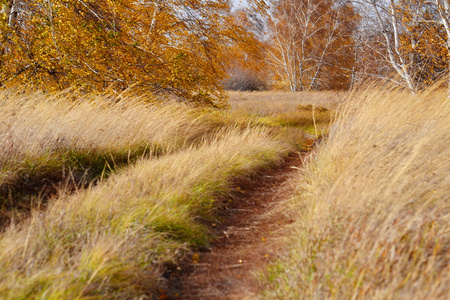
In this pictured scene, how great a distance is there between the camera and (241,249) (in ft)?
11.1

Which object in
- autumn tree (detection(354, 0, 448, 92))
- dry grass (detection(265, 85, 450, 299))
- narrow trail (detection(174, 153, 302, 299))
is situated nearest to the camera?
dry grass (detection(265, 85, 450, 299))

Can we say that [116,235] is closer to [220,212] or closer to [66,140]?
[220,212]

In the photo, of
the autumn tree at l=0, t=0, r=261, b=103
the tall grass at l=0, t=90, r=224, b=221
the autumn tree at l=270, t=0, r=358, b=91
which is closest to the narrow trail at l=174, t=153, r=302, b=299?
the tall grass at l=0, t=90, r=224, b=221

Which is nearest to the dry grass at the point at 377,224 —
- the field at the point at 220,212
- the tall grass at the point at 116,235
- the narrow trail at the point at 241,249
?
the field at the point at 220,212

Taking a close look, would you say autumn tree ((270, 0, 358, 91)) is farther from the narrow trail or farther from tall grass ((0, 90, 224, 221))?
the narrow trail

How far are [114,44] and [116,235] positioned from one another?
5010 millimetres

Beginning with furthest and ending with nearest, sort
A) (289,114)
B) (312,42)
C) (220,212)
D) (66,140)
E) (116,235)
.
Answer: (312,42) → (289,114) → (66,140) → (220,212) → (116,235)

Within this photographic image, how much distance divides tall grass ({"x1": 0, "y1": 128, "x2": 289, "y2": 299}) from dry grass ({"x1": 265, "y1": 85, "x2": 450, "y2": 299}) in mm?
898

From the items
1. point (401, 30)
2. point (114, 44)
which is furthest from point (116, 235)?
point (401, 30)

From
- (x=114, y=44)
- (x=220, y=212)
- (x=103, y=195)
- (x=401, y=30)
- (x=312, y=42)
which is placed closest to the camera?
(x=103, y=195)

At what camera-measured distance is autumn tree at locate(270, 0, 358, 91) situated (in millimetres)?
22844

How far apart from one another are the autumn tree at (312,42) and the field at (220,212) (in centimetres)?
1845

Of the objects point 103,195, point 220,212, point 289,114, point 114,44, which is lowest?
point 220,212

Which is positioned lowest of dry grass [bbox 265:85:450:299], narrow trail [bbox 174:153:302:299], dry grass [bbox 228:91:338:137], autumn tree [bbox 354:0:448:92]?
narrow trail [bbox 174:153:302:299]
